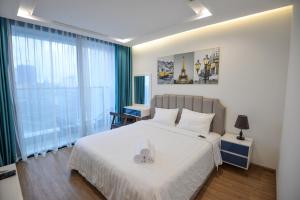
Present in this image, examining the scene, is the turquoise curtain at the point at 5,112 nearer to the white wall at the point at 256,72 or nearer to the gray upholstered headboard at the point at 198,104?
the gray upholstered headboard at the point at 198,104

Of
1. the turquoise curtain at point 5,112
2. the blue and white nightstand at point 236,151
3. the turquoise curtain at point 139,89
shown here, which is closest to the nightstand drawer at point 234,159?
the blue and white nightstand at point 236,151

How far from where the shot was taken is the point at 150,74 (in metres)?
3.95

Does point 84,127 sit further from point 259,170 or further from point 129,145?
point 259,170

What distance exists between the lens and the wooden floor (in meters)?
1.88

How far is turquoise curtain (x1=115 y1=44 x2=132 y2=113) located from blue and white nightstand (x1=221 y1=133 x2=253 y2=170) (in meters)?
2.79

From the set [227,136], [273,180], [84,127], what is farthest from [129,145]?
[273,180]

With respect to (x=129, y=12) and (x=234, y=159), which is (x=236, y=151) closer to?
(x=234, y=159)

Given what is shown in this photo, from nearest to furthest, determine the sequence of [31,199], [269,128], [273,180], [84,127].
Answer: [31,199] < [273,180] < [269,128] < [84,127]

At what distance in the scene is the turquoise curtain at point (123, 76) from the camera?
407 cm

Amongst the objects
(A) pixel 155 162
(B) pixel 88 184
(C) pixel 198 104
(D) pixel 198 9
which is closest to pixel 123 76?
(C) pixel 198 104

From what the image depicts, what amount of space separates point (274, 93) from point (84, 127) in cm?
391

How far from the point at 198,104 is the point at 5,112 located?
11.6 ft

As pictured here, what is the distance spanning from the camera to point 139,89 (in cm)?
436

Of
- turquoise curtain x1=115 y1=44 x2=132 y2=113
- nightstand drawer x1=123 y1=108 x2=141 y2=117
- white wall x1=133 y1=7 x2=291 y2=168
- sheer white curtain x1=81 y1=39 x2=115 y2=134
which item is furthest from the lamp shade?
sheer white curtain x1=81 y1=39 x2=115 y2=134
